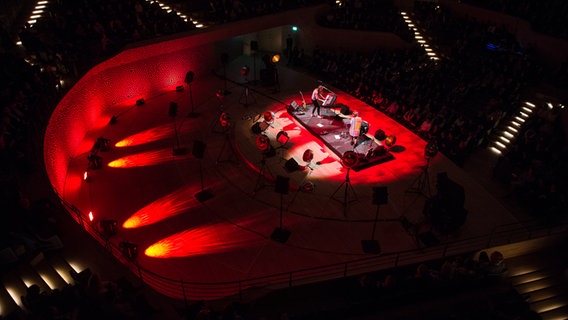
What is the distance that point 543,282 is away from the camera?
32.6 ft

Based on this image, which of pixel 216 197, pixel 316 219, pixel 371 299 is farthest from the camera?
pixel 216 197

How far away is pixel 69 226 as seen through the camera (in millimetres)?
9570

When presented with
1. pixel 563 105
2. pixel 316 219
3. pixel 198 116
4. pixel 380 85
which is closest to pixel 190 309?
pixel 316 219

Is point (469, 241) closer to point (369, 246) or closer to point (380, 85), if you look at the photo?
point (369, 246)

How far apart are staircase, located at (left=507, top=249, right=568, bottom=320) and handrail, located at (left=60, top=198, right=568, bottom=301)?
22.5 inches

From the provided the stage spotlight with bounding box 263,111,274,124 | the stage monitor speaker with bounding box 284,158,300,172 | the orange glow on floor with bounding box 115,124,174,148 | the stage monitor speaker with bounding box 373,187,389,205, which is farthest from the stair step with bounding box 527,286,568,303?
the orange glow on floor with bounding box 115,124,174,148

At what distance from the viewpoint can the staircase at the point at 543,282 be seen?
949 centimetres

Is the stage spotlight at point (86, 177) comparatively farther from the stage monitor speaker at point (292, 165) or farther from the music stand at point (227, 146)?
the stage monitor speaker at point (292, 165)

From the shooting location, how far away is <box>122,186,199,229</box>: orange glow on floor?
11904 millimetres

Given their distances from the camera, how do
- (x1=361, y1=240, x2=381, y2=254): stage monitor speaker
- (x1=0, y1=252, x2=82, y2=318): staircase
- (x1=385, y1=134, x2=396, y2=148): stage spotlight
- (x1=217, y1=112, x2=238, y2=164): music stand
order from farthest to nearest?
(x1=217, y1=112, x2=238, y2=164): music stand < (x1=385, y1=134, x2=396, y2=148): stage spotlight < (x1=361, y1=240, x2=381, y2=254): stage monitor speaker < (x1=0, y1=252, x2=82, y2=318): staircase

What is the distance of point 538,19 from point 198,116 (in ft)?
52.4

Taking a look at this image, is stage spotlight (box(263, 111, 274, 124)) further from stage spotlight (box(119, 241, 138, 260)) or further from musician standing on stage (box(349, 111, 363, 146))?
stage spotlight (box(119, 241, 138, 260))

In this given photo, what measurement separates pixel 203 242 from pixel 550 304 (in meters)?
8.65

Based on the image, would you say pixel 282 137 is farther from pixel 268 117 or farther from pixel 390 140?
pixel 390 140
